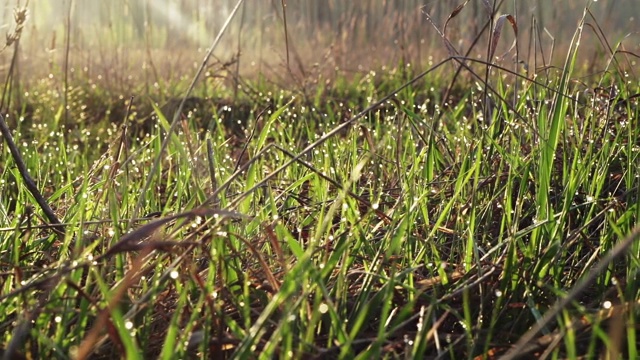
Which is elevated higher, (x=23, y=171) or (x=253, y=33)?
(x=23, y=171)

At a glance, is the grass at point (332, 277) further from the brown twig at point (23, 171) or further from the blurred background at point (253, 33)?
the blurred background at point (253, 33)

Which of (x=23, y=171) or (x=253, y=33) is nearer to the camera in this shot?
(x=23, y=171)

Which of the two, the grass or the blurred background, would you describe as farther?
the blurred background

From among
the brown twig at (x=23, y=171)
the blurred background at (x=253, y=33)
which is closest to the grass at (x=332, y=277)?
the brown twig at (x=23, y=171)

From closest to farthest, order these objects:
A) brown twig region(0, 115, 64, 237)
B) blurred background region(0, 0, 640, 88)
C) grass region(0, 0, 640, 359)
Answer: grass region(0, 0, 640, 359) → brown twig region(0, 115, 64, 237) → blurred background region(0, 0, 640, 88)

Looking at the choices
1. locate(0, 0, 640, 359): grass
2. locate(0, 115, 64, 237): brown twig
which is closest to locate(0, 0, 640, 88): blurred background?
locate(0, 0, 640, 359): grass

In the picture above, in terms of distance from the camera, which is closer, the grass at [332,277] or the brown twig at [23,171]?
the grass at [332,277]

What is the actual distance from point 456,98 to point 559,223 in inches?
104

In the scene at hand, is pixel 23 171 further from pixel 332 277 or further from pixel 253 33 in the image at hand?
pixel 253 33

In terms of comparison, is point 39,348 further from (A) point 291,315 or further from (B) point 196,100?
(B) point 196,100

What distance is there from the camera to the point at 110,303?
0.70 m

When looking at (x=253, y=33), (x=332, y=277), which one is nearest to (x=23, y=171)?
(x=332, y=277)

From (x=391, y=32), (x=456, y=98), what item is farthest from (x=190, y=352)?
(x=391, y=32)

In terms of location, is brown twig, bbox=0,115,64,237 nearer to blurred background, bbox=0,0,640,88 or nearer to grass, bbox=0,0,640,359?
grass, bbox=0,0,640,359
